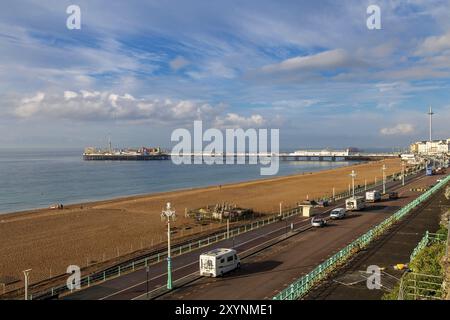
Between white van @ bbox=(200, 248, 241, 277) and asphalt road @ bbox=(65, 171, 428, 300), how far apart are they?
451 mm

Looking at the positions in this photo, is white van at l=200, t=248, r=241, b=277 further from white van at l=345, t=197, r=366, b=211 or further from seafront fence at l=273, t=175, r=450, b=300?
white van at l=345, t=197, r=366, b=211

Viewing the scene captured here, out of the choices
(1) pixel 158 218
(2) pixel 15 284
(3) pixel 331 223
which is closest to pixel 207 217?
(1) pixel 158 218

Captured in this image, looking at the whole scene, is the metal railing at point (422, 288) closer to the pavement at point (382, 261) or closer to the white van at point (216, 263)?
the pavement at point (382, 261)

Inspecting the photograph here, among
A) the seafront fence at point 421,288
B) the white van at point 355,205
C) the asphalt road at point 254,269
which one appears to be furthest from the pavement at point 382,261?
the white van at point 355,205

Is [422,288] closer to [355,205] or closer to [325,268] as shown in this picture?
[325,268]

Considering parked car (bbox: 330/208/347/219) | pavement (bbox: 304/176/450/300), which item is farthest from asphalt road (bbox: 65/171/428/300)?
parked car (bbox: 330/208/347/219)

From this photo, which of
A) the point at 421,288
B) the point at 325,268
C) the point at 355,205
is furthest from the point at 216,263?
the point at 355,205

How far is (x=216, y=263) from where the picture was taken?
82.6ft

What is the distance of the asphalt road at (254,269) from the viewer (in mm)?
22859

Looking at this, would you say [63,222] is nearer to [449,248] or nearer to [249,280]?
[249,280]

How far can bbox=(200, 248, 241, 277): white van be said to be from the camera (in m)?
25.2
